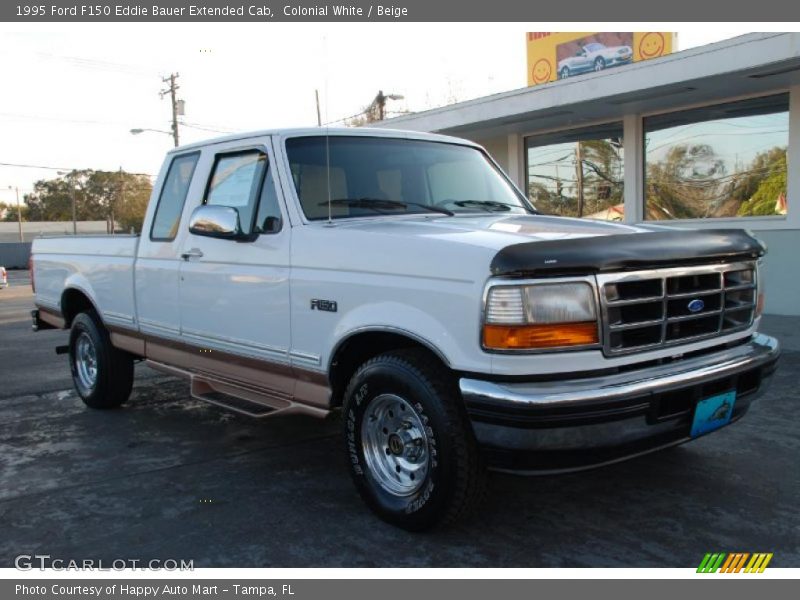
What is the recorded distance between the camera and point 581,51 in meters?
19.8

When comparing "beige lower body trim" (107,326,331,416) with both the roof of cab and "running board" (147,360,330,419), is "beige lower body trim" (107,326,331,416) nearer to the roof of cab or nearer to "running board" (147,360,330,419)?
"running board" (147,360,330,419)

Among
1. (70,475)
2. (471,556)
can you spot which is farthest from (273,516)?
(70,475)

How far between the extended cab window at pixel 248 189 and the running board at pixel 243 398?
3.24 ft

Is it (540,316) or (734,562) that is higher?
(540,316)

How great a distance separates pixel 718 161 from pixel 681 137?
74 centimetres

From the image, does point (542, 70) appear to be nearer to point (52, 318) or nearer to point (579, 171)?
point (579, 171)

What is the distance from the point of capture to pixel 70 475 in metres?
4.42

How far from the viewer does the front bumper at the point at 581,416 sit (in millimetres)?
2852

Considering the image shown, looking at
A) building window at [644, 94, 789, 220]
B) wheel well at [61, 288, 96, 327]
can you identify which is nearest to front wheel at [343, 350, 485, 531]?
wheel well at [61, 288, 96, 327]

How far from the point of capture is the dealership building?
934cm

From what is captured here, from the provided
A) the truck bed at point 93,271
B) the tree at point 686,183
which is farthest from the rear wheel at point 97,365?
the tree at point 686,183

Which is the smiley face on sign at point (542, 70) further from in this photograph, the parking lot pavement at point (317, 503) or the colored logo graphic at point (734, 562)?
the colored logo graphic at point (734, 562)

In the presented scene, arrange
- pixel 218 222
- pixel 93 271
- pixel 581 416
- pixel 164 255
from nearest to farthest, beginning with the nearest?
pixel 581 416 → pixel 218 222 → pixel 164 255 → pixel 93 271

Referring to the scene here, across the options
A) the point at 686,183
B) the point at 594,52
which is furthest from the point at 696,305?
the point at 594,52
